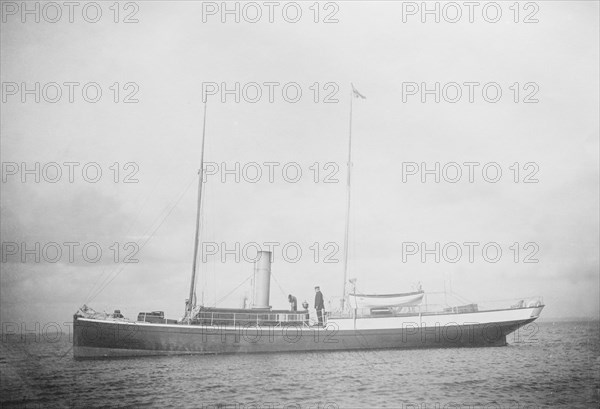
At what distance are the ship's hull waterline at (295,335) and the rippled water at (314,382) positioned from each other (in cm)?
115

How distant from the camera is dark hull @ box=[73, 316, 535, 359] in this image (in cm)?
2639

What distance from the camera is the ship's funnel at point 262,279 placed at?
30.1 meters

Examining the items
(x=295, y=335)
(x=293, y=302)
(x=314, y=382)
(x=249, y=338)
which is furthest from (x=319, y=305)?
(x=314, y=382)

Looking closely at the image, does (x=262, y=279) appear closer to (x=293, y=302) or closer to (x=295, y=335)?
(x=293, y=302)

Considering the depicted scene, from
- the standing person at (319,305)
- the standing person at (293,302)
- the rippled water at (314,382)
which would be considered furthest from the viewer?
the standing person at (293,302)

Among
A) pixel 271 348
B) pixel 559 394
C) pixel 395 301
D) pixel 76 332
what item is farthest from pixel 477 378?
pixel 76 332

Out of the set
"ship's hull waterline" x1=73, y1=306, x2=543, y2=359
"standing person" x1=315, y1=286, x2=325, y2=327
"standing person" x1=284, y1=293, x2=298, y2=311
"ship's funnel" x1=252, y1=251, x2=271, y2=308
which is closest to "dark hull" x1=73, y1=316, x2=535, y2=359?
"ship's hull waterline" x1=73, y1=306, x2=543, y2=359

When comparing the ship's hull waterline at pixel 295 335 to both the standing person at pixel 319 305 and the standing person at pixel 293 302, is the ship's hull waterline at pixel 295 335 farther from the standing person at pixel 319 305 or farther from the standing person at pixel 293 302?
the standing person at pixel 293 302

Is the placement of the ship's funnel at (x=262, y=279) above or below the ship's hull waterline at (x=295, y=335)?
above

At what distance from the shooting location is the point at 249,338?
28250 mm

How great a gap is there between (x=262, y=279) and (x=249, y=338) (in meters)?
3.96

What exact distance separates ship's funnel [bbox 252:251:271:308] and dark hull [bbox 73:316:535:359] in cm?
225

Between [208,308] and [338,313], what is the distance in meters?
8.42

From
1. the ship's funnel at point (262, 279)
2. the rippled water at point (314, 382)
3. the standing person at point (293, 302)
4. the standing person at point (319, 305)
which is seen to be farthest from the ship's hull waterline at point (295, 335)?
the ship's funnel at point (262, 279)
